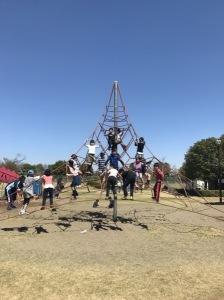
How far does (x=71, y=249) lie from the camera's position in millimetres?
11938

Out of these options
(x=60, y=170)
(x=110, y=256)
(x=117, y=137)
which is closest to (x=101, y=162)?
(x=117, y=137)

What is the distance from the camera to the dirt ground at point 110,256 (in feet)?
28.9

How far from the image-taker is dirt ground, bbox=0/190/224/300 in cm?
881

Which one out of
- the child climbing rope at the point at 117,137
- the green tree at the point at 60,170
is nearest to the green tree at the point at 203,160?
the green tree at the point at 60,170

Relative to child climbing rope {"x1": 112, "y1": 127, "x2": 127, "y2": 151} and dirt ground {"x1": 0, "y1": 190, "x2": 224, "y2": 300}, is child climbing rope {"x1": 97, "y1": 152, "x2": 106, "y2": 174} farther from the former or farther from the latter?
dirt ground {"x1": 0, "y1": 190, "x2": 224, "y2": 300}

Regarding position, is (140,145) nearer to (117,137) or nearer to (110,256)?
(117,137)

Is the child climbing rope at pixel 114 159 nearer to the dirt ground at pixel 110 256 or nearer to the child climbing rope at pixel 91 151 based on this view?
the child climbing rope at pixel 91 151

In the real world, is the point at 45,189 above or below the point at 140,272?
above

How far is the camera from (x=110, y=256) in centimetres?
1130

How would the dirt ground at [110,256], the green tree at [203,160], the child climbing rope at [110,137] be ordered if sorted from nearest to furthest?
the dirt ground at [110,256] → the child climbing rope at [110,137] → the green tree at [203,160]

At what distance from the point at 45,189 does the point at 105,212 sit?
2717 millimetres

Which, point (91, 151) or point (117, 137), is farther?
point (91, 151)

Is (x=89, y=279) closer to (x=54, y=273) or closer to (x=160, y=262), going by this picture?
(x=54, y=273)

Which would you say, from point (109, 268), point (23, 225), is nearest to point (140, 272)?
point (109, 268)
